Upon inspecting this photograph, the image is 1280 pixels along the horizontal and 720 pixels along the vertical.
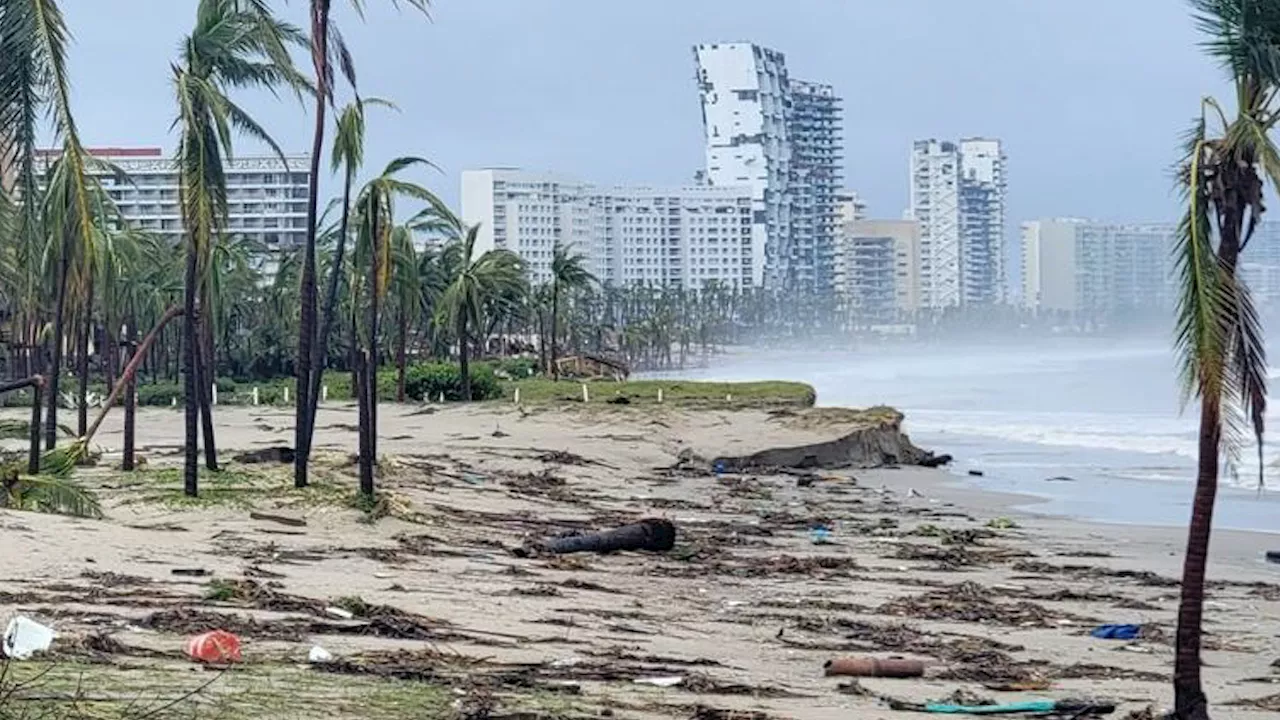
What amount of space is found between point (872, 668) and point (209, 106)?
11.0 m

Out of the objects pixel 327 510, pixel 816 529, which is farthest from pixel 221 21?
pixel 816 529

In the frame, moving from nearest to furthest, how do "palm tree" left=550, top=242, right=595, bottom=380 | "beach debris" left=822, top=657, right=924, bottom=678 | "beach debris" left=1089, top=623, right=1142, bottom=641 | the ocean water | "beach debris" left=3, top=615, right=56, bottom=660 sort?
"beach debris" left=3, top=615, right=56, bottom=660 < "beach debris" left=822, top=657, right=924, bottom=678 < "beach debris" left=1089, top=623, right=1142, bottom=641 < the ocean water < "palm tree" left=550, top=242, right=595, bottom=380

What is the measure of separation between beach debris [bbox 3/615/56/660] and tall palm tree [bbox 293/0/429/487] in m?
11.7

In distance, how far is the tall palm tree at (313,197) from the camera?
65.5ft

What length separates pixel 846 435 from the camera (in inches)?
1554

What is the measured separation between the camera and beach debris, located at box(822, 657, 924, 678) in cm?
1113

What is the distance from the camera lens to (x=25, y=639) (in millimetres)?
8656

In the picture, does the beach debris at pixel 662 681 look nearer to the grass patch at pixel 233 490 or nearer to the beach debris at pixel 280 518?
the beach debris at pixel 280 518

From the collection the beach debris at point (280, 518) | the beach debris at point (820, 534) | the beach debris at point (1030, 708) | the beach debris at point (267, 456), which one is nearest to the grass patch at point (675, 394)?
the beach debris at point (267, 456)

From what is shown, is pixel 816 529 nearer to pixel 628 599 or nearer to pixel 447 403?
pixel 628 599

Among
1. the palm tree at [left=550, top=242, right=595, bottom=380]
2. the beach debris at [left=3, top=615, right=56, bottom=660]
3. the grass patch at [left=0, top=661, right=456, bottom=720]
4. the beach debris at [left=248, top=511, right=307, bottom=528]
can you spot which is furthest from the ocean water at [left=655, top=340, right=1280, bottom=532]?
the palm tree at [left=550, top=242, right=595, bottom=380]

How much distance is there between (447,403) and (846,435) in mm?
15023

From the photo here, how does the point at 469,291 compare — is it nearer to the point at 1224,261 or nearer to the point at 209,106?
the point at 209,106

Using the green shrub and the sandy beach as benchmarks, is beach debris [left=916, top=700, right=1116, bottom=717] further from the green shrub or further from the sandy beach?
the green shrub
